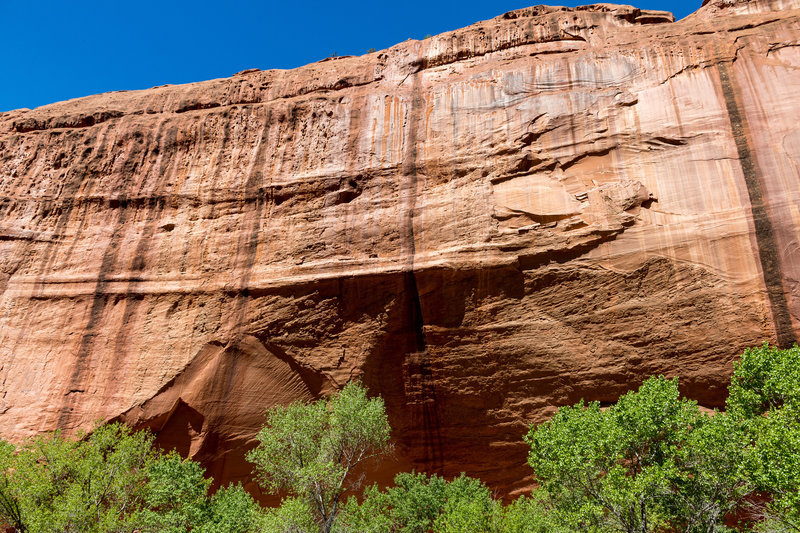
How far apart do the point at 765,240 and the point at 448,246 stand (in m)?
9.02

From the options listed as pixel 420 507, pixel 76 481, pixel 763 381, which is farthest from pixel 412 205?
pixel 76 481

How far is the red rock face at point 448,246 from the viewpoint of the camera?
16422mm

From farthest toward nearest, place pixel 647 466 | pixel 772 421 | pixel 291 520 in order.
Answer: pixel 291 520 → pixel 647 466 → pixel 772 421

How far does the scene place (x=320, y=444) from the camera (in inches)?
679

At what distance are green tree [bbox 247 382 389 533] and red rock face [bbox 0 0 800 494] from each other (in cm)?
146

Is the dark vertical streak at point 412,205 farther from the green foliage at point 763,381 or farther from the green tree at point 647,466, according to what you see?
the green foliage at point 763,381

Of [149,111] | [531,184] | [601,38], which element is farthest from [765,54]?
[149,111]

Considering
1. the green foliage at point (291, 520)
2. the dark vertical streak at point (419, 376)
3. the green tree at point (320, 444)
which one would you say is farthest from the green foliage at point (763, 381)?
the green foliage at point (291, 520)

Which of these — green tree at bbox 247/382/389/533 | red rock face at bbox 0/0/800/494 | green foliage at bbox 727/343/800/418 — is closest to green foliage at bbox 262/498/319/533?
green tree at bbox 247/382/389/533

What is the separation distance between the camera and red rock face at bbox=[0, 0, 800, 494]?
647 inches

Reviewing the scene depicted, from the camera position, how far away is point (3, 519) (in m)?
15.5

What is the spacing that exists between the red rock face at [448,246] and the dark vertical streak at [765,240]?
0.20ft

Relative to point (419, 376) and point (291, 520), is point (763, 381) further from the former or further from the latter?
point (291, 520)

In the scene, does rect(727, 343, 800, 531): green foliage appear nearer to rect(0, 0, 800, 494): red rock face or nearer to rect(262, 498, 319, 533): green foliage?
rect(0, 0, 800, 494): red rock face
